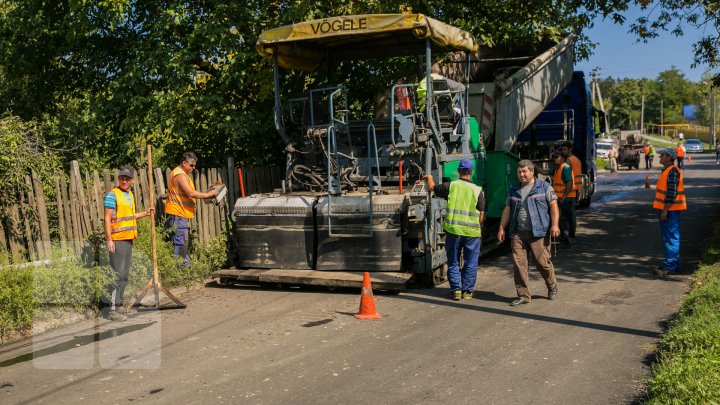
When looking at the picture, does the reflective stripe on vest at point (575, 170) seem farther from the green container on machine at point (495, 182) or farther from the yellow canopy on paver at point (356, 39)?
the yellow canopy on paver at point (356, 39)

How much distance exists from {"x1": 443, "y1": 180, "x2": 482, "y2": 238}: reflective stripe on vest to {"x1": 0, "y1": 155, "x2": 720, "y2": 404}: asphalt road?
830mm

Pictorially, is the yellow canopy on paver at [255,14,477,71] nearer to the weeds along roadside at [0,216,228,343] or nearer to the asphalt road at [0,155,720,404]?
the weeds along roadside at [0,216,228,343]

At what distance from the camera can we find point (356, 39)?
10484mm

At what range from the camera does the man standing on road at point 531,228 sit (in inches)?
320

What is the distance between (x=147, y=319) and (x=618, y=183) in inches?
948

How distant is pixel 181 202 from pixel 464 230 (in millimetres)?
3709

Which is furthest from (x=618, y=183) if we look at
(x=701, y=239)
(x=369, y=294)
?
(x=369, y=294)

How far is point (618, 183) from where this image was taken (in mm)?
28266

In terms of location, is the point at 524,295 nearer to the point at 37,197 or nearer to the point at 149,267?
the point at 149,267

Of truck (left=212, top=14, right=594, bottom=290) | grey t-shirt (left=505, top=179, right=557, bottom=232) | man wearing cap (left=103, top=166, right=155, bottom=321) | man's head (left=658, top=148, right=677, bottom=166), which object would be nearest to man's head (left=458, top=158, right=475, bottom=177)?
truck (left=212, top=14, right=594, bottom=290)

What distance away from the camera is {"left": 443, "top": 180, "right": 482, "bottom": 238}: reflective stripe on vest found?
839 cm

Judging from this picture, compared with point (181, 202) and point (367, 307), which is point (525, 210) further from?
point (181, 202)

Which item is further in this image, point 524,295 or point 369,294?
point 524,295

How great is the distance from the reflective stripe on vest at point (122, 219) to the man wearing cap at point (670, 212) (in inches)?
263
